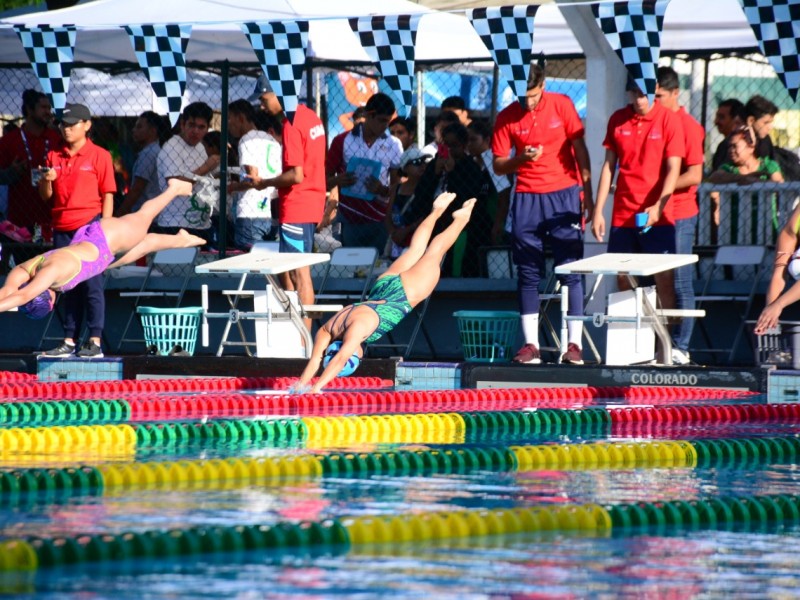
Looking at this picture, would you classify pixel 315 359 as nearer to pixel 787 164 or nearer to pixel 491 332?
pixel 491 332

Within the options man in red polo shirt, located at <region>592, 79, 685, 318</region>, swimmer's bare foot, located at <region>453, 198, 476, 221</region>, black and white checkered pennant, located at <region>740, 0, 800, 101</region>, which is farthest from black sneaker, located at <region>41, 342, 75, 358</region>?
black and white checkered pennant, located at <region>740, 0, 800, 101</region>

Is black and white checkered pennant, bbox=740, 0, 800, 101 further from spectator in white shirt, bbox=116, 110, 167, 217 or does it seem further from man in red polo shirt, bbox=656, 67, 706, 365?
spectator in white shirt, bbox=116, 110, 167, 217

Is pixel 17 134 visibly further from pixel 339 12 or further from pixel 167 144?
pixel 339 12

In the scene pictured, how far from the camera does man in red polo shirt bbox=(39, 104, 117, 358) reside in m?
11.6

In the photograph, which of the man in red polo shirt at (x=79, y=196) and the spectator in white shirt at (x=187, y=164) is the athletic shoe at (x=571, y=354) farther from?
the spectator in white shirt at (x=187, y=164)

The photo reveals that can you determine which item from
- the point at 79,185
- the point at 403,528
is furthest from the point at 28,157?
the point at 403,528

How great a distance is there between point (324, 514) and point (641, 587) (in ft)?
5.14

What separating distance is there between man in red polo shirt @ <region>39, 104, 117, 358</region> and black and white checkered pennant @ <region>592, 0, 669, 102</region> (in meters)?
4.24

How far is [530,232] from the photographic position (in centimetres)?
1074

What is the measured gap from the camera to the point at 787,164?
40.8 feet

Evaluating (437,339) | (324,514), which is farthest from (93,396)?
(324,514)

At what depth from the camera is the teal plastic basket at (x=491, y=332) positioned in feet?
37.1

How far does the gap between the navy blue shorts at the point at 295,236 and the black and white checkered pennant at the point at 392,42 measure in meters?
1.55

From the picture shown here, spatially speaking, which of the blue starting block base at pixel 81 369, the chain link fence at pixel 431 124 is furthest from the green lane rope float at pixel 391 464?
the chain link fence at pixel 431 124
